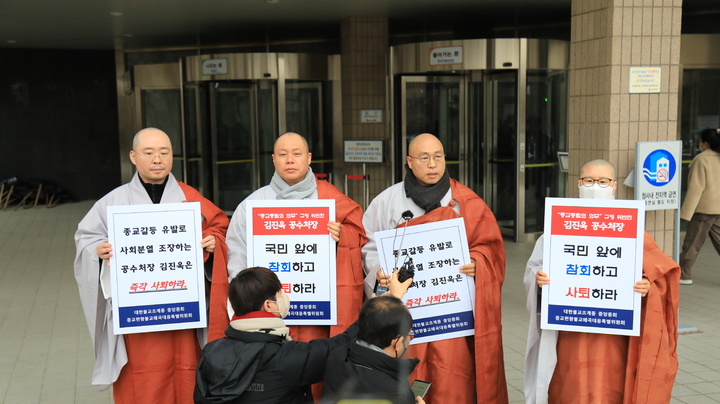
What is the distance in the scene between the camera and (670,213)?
524 cm

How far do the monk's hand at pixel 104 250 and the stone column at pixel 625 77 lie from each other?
351 cm

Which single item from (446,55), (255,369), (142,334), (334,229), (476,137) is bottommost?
(142,334)

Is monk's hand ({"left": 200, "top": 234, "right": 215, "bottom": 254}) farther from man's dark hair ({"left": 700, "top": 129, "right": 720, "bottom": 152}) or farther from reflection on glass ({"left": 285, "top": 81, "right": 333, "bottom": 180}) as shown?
reflection on glass ({"left": 285, "top": 81, "right": 333, "bottom": 180})

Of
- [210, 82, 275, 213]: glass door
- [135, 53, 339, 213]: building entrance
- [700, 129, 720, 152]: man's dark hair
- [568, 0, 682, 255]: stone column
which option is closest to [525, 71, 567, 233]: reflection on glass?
[700, 129, 720, 152]: man's dark hair

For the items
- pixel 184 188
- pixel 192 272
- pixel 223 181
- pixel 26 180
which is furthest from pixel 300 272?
pixel 26 180

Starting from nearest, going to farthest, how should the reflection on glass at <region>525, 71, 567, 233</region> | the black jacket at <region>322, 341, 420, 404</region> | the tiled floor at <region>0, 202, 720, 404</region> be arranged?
1. the black jacket at <region>322, 341, 420, 404</region>
2. the tiled floor at <region>0, 202, 720, 404</region>
3. the reflection on glass at <region>525, 71, 567, 233</region>

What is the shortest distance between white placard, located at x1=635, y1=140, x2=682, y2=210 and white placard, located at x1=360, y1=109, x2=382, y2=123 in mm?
6363

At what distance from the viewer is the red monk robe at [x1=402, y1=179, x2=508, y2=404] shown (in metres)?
3.13

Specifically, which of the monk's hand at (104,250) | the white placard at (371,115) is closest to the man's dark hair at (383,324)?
the monk's hand at (104,250)

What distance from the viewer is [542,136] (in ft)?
31.9

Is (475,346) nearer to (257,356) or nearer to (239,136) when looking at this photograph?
(257,356)

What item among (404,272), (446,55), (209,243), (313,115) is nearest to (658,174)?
(404,272)

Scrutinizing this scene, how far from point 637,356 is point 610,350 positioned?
0.11 metres

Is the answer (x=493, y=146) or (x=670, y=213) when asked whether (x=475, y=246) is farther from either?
→ (x=493, y=146)
